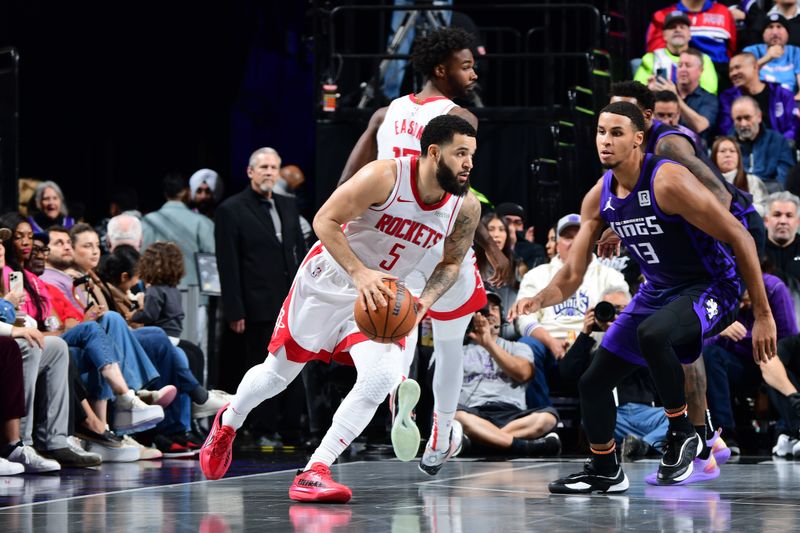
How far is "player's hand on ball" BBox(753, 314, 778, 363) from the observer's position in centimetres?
565

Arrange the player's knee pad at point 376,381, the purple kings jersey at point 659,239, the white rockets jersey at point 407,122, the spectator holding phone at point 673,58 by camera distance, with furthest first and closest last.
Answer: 1. the spectator holding phone at point 673,58
2. the white rockets jersey at point 407,122
3. the purple kings jersey at point 659,239
4. the player's knee pad at point 376,381

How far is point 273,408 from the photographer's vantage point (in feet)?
30.6

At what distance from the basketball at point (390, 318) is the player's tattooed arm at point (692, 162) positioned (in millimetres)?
1696

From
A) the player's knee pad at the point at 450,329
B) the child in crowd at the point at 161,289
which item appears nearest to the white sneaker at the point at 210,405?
the child in crowd at the point at 161,289

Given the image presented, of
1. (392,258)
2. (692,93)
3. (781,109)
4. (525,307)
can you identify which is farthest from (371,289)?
(781,109)

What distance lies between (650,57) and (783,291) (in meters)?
3.32

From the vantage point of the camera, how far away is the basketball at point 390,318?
5148 millimetres

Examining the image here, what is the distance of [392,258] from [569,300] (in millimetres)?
3772

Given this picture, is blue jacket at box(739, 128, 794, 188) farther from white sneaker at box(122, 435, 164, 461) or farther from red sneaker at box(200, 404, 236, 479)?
red sneaker at box(200, 404, 236, 479)

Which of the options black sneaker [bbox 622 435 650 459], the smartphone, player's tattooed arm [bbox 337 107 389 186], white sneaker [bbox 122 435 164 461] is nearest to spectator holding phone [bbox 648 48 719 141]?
black sneaker [bbox 622 435 650 459]

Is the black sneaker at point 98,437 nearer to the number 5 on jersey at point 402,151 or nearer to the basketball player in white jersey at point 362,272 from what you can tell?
the basketball player in white jersey at point 362,272

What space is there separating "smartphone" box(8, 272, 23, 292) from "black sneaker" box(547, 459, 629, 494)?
3.54m

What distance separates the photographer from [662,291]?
5895mm

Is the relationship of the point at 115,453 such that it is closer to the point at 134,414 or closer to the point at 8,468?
the point at 134,414
